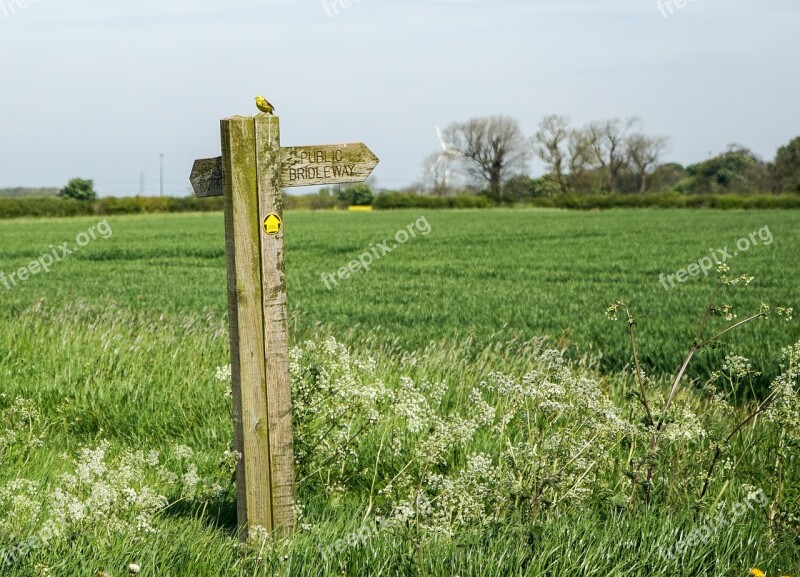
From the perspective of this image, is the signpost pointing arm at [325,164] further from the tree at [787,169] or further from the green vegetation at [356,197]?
the tree at [787,169]

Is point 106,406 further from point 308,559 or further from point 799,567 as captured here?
point 799,567

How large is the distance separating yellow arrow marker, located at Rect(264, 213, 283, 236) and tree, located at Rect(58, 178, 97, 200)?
Result: 356 feet

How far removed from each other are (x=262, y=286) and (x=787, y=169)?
104m

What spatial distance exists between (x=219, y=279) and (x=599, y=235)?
23.9 m

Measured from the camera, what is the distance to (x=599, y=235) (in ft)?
132

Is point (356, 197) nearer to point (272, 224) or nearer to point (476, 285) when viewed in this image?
point (476, 285)

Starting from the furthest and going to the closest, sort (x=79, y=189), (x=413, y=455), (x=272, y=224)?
(x=79, y=189) → (x=413, y=455) → (x=272, y=224)

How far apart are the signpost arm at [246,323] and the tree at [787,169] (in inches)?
3801

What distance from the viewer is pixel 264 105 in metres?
3.87

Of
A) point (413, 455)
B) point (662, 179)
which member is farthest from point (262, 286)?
point (662, 179)

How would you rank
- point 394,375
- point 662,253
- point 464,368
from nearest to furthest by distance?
point 394,375 < point 464,368 < point 662,253

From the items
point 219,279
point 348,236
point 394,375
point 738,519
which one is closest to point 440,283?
point 219,279

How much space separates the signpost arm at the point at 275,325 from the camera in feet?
12.6

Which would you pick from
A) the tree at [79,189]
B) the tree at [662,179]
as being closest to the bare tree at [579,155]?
the tree at [662,179]
